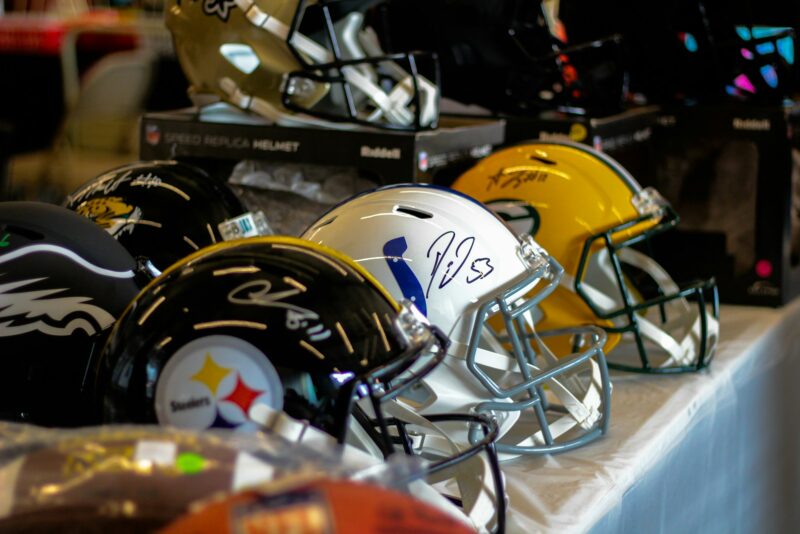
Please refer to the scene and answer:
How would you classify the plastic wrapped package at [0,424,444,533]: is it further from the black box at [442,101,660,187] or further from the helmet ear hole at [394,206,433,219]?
the black box at [442,101,660,187]

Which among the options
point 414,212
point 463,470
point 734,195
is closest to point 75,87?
point 734,195

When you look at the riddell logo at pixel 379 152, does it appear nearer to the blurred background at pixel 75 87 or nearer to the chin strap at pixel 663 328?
the chin strap at pixel 663 328

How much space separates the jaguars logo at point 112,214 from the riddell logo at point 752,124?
1.00m

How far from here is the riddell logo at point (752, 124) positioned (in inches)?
62.7

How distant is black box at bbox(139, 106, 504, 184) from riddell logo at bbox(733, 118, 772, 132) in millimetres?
394

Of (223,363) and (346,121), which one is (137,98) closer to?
(346,121)

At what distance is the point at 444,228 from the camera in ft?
3.24

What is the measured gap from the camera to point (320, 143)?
1.37 meters

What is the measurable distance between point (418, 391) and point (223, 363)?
39 cm

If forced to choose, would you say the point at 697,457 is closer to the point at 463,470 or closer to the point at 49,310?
the point at 463,470

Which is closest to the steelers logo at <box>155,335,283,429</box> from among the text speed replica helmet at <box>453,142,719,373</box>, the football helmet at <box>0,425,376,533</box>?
the football helmet at <box>0,425,376,533</box>

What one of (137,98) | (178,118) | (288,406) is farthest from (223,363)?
(137,98)

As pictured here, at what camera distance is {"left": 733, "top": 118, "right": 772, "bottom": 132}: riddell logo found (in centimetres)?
159

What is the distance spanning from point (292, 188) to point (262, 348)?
2.43 feet
